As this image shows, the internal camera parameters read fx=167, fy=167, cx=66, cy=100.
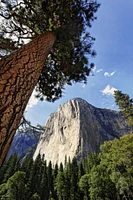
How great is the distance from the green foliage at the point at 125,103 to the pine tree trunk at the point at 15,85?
18.6 meters

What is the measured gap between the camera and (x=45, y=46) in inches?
135

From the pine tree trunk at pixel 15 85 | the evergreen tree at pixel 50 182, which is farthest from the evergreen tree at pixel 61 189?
the pine tree trunk at pixel 15 85

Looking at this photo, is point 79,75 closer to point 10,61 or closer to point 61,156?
point 10,61

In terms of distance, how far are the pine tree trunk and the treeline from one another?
16.8 m

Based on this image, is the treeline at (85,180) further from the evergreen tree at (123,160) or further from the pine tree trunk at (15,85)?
the pine tree trunk at (15,85)

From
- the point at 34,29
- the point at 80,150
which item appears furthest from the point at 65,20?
A: the point at 80,150

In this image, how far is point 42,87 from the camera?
18.5 ft

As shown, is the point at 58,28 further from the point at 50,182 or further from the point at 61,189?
the point at 50,182


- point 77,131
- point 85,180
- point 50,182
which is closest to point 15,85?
point 85,180

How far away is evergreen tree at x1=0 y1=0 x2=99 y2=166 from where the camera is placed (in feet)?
7.27

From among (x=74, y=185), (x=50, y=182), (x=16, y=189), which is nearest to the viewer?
(x=16, y=189)

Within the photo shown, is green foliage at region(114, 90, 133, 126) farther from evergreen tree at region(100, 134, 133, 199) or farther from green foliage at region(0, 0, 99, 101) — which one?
green foliage at region(0, 0, 99, 101)

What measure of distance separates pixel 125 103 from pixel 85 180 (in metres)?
19.6

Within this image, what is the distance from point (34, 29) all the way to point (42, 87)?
1834 mm
